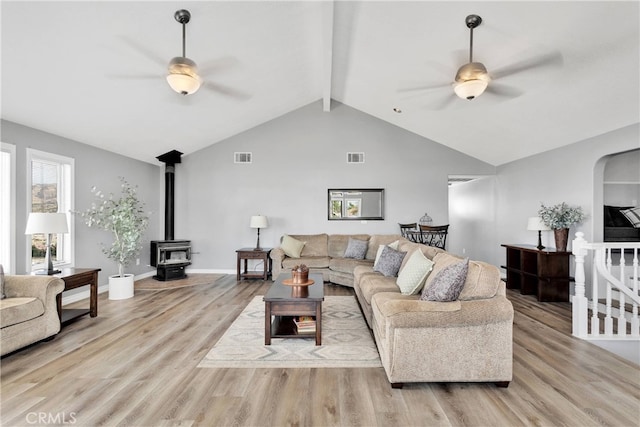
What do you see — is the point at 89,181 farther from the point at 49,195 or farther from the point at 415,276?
the point at 415,276

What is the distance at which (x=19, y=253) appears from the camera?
369 centimetres

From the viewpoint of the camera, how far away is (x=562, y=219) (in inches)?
174

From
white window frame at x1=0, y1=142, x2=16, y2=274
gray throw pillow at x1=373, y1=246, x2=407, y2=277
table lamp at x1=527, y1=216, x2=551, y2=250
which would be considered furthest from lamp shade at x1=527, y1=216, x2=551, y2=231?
white window frame at x1=0, y1=142, x2=16, y2=274

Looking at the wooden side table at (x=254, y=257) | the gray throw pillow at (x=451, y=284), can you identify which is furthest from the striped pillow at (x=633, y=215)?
the wooden side table at (x=254, y=257)

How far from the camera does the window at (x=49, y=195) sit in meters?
3.89

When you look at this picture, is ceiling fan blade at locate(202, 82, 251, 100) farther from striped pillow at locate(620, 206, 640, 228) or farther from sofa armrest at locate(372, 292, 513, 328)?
striped pillow at locate(620, 206, 640, 228)

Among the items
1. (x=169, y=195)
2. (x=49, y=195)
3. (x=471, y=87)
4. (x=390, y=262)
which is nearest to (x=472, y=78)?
(x=471, y=87)

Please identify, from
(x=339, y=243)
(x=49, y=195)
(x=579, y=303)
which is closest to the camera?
(x=579, y=303)

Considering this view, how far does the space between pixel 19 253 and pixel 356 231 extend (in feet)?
17.4

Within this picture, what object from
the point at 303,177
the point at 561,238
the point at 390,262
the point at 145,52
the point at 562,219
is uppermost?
the point at 145,52

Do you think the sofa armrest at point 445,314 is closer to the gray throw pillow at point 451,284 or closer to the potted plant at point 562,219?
the gray throw pillow at point 451,284

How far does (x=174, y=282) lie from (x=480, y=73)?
575 cm

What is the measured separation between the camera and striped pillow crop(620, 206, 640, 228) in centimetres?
452

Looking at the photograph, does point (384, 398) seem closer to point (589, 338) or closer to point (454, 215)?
point (589, 338)
